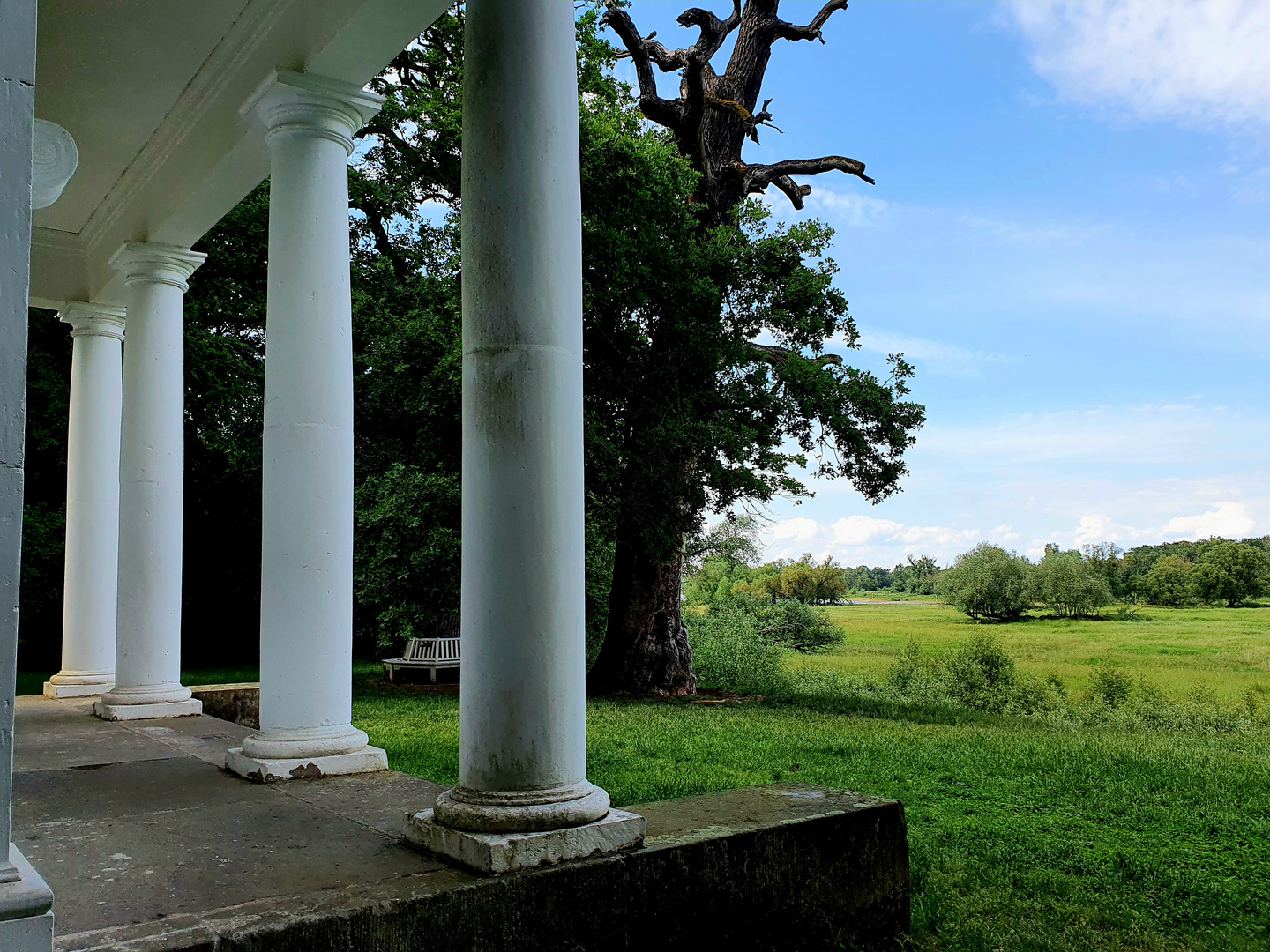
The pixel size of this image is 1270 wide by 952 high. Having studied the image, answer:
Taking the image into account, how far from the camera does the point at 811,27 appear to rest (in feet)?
138

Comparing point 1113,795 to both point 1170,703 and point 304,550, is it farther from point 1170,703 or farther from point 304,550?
point 1170,703

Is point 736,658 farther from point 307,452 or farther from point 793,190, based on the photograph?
point 307,452

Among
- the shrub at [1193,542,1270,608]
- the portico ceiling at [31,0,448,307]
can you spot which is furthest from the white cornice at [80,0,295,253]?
the shrub at [1193,542,1270,608]

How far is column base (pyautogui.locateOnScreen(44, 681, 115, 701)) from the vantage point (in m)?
22.9

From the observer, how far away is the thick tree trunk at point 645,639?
39812 mm

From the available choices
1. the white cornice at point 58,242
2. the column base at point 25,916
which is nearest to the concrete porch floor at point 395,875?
the column base at point 25,916

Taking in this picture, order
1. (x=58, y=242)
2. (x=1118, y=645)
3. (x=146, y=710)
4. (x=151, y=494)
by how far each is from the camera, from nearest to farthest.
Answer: (x=146, y=710) < (x=151, y=494) < (x=58, y=242) < (x=1118, y=645)

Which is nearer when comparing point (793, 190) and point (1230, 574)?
point (793, 190)

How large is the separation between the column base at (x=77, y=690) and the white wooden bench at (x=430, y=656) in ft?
63.8

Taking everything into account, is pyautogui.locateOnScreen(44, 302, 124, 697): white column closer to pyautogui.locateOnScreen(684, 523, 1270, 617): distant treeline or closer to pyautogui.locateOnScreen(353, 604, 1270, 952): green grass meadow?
pyautogui.locateOnScreen(353, 604, 1270, 952): green grass meadow

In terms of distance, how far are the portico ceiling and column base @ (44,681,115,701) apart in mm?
9828

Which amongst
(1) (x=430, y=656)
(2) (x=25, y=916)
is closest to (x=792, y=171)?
(1) (x=430, y=656)

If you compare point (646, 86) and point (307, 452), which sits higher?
point (646, 86)

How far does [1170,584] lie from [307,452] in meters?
53.3
